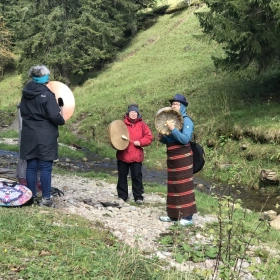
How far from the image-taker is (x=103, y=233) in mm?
6465

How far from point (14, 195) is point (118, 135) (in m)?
2.57

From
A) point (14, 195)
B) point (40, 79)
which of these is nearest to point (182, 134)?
point (40, 79)

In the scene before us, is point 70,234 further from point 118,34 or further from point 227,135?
point 118,34

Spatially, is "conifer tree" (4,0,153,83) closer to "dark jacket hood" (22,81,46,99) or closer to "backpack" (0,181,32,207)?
"dark jacket hood" (22,81,46,99)

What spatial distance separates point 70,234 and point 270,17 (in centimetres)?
1327

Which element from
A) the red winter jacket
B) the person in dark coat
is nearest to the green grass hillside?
the red winter jacket

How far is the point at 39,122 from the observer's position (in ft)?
24.4

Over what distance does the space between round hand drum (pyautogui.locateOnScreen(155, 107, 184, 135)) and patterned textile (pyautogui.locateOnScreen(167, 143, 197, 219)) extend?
334mm

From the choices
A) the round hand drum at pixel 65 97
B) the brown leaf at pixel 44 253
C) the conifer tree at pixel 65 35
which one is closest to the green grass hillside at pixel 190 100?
the conifer tree at pixel 65 35

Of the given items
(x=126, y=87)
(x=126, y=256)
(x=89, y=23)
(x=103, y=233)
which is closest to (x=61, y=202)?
(x=103, y=233)

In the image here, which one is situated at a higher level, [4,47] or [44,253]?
[4,47]

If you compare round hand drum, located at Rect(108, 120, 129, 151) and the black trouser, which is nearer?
round hand drum, located at Rect(108, 120, 129, 151)

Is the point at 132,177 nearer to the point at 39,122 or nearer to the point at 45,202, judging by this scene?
the point at 45,202

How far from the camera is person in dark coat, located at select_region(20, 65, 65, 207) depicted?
291 inches
